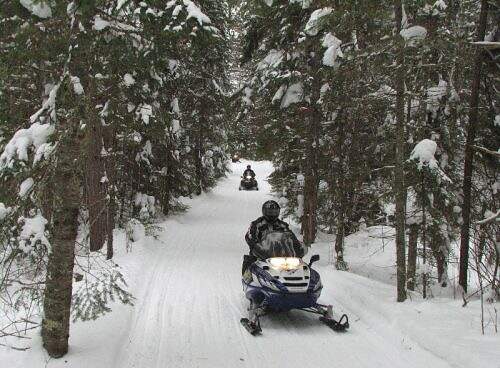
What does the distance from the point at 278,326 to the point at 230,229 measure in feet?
41.5

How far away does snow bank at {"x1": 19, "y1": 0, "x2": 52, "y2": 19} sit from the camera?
459cm

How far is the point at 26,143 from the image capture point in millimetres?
4672

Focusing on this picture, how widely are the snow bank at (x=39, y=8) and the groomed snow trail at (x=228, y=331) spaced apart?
4.28 m

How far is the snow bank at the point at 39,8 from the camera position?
181 inches

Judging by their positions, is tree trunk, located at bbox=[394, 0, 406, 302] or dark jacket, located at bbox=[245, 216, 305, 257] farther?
dark jacket, located at bbox=[245, 216, 305, 257]

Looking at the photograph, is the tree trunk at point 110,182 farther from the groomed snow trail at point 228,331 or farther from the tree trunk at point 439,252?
the tree trunk at point 439,252

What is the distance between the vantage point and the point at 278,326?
27.3 ft

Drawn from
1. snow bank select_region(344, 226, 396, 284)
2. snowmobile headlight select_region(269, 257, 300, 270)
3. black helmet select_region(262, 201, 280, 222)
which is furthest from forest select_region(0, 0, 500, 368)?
black helmet select_region(262, 201, 280, 222)

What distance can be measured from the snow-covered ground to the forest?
0.22ft

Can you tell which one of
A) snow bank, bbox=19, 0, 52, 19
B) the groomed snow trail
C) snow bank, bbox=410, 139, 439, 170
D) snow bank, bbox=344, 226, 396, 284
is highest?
snow bank, bbox=19, 0, 52, 19

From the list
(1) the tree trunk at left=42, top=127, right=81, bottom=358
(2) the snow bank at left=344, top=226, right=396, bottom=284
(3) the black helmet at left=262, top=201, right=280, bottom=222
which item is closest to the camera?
(1) the tree trunk at left=42, top=127, right=81, bottom=358

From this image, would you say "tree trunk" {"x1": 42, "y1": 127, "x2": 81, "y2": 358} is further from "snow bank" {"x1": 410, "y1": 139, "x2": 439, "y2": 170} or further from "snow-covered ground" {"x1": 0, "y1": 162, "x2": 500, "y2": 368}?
"snow bank" {"x1": 410, "y1": 139, "x2": 439, "y2": 170}

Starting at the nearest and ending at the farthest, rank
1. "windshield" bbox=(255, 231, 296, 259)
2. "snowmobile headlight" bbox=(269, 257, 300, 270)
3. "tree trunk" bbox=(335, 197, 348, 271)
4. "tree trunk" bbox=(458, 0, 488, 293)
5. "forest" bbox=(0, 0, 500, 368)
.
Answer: "forest" bbox=(0, 0, 500, 368) < "snowmobile headlight" bbox=(269, 257, 300, 270) < "windshield" bbox=(255, 231, 296, 259) < "tree trunk" bbox=(458, 0, 488, 293) < "tree trunk" bbox=(335, 197, 348, 271)

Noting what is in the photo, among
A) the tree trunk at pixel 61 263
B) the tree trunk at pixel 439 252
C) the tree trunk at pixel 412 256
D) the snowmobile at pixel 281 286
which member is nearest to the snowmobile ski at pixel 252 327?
the snowmobile at pixel 281 286
